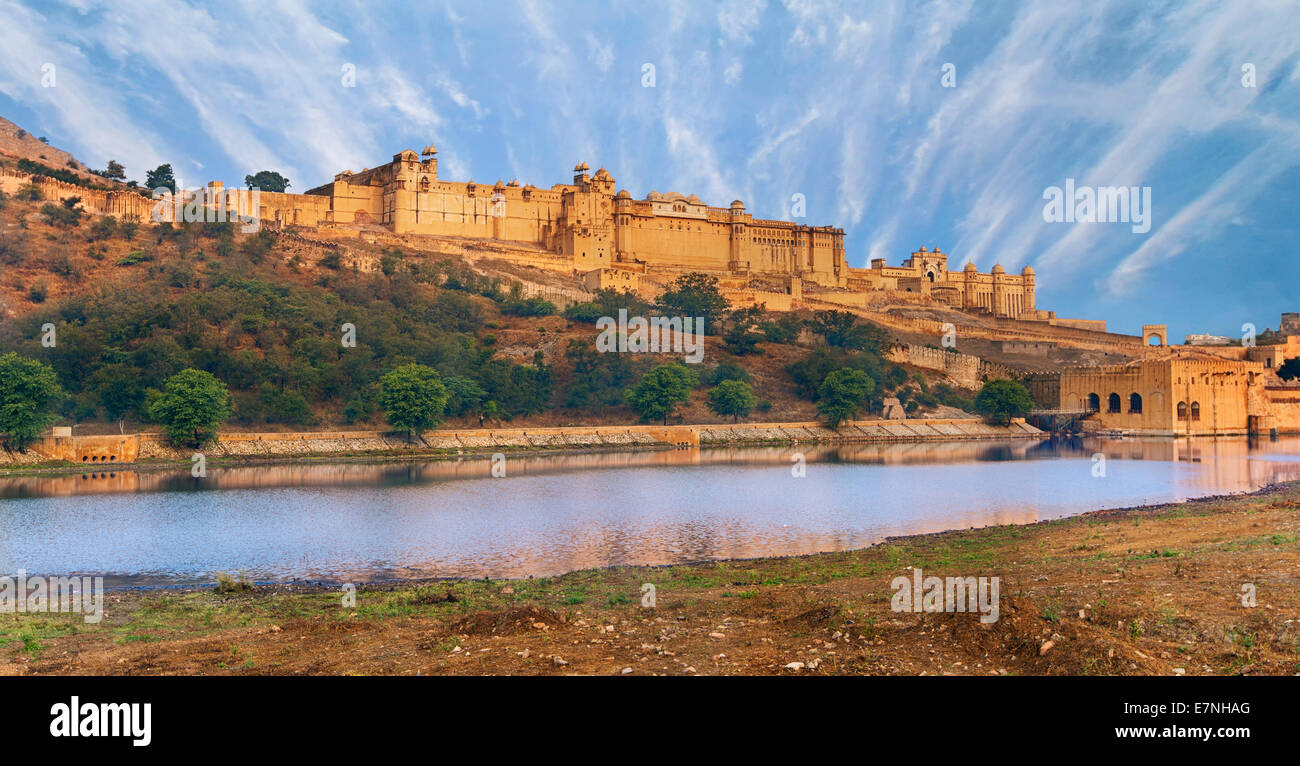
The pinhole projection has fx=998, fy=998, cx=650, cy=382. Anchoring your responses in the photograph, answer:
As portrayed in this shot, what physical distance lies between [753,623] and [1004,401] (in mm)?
53515

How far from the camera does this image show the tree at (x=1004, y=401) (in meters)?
59.1

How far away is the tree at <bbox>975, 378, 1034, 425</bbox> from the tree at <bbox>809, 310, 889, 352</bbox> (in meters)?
7.79

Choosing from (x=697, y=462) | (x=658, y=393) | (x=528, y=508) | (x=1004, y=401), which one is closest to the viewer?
(x=528, y=508)

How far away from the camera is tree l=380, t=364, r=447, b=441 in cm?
4141

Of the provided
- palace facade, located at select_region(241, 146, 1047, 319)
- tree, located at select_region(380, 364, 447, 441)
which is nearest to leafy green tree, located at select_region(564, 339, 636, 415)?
tree, located at select_region(380, 364, 447, 441)

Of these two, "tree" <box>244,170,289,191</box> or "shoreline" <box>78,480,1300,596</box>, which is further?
"tree" <box>244,170,289,191</box>

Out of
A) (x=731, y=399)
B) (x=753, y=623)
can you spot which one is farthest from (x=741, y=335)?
(x=753, y=623)

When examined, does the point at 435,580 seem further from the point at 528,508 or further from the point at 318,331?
the point at 318,331

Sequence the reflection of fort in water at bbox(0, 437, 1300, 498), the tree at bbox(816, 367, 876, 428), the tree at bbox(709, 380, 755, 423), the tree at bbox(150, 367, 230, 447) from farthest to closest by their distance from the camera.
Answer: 1. the tree at bbox(816, 367, 876, 428)
2. the tree at bbox(709, 380, 755, 423)
3. the tree at bbox(150, 367, 230, 447)
4. the reflection of fort in water at bbox(0, 437, 1300, 498)

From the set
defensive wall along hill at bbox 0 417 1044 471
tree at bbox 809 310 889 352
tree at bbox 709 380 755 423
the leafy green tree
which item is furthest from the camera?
tree at bbox 809 310 889 352

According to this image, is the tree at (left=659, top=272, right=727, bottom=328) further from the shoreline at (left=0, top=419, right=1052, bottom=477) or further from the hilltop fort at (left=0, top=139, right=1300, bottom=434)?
the shoreline at (left=0, top=419, right=1052, bottom=477)

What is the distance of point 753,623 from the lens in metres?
9.37
